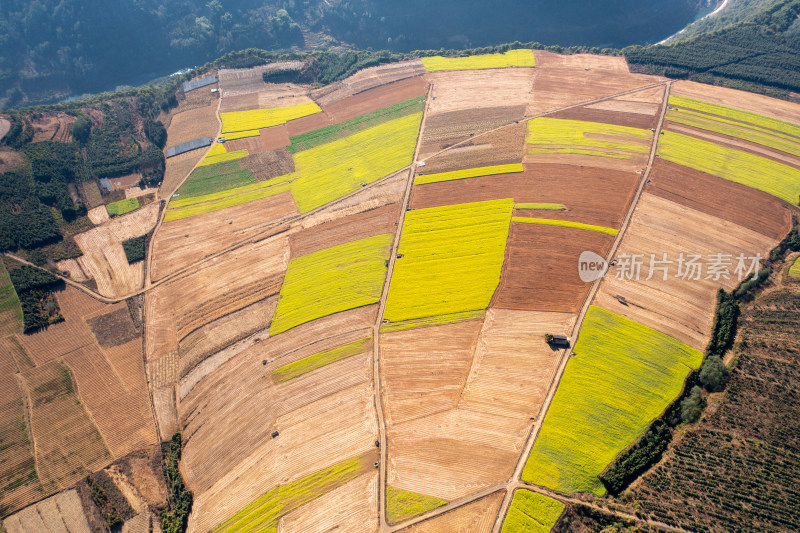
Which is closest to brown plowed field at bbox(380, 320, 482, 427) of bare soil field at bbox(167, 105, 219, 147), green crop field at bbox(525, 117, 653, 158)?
green crop field at bbox(525, 117, 653, 158)

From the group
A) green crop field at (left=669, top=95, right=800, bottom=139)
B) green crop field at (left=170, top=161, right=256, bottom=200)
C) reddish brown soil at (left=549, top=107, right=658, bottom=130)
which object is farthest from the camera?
reddish brown soil at (left=549, top=107, right=658, bottom=130)

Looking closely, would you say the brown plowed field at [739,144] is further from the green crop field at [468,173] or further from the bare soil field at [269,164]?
the bare soil field at [269,164]

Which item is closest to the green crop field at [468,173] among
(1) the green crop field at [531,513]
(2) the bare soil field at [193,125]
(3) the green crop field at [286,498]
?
(2) the bare soil field at [193,125]

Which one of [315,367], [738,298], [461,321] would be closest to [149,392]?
[315,367]

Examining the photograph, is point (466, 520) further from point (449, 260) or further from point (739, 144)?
point (739, 144)

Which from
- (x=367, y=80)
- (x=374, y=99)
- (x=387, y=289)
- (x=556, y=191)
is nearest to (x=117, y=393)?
(x=387, y=289)

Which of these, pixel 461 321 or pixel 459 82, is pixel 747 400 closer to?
pixel 461 321

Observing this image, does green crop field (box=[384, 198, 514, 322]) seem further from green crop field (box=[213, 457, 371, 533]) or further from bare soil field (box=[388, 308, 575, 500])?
green crop field (box=[213, 457, 371, 533])
